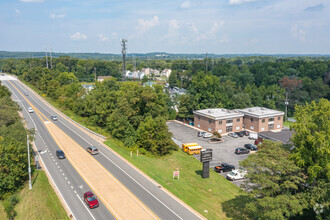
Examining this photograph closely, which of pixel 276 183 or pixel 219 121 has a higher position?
pixel 276 183

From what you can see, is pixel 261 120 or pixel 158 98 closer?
pixel 158 98

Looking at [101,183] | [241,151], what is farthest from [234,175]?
[101,183]

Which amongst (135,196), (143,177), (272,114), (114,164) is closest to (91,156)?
(114,164)

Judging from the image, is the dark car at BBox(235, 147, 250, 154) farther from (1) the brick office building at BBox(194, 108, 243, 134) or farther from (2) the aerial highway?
(2) the aerial highway

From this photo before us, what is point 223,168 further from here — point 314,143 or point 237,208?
point 314,143

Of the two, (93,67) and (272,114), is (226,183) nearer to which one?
(272,114)

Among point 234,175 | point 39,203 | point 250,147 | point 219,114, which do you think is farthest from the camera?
point 219,114
